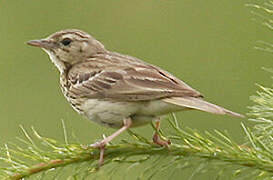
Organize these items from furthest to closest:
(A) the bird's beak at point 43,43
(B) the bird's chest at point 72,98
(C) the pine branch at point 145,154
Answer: (A) the bird's beak at point 43,43
(B) the bird's chest at point 72,98
(C) the pine branch at point 145,154

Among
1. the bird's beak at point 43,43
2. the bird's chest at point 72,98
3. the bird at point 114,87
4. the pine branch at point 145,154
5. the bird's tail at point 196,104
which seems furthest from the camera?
the bird's beak at point 43,43

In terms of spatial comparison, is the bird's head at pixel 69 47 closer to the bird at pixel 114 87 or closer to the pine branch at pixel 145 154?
the bird at pixel 114 87

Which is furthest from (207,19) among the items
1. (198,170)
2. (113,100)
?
(198,170)

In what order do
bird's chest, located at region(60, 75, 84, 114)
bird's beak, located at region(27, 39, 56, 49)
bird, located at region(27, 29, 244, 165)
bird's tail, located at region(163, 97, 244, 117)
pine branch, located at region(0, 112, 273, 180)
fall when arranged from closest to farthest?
1. pine branch, located at region(0, 112, 273, 180)
2. bird's tail, located at region(163, 97, 244, 117)
3. bird, located at region(27, 29, 244, 165)
4. bird's chest, located at region(60, 75, 84, 114)
5. bird's beak, located at region(27, 39, 56, 49)

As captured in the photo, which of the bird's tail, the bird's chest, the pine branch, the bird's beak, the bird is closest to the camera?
the pine branch

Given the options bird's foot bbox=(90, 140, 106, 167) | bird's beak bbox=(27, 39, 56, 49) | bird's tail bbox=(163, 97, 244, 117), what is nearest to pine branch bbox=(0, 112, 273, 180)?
bird's foot bbox=(90, 140, 106, 167)

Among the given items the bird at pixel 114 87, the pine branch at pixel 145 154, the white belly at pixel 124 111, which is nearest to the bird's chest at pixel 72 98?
the bird at pixel 114 87

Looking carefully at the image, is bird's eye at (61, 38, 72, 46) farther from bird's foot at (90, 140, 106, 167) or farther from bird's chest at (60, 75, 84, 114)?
bird's foot at (90, 140, 106, 167)

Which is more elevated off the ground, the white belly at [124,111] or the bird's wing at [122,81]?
the bird's wing at [122,81]
